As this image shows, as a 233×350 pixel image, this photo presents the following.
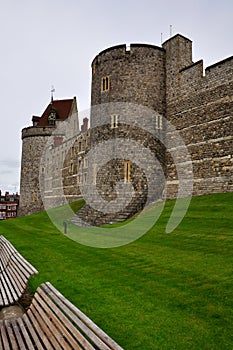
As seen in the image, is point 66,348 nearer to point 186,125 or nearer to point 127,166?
point 127,166

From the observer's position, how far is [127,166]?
20.1m

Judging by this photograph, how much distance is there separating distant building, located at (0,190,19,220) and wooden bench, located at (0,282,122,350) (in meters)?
75.4

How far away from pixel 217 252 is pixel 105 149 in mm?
13109

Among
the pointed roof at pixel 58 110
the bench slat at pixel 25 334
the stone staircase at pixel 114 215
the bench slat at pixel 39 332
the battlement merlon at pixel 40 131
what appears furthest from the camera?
the pointed roof at pixel 58 110

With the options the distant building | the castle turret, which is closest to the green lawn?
the castle turret

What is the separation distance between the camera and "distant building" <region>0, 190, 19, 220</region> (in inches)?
3059

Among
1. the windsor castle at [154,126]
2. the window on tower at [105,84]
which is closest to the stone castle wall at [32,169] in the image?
the windsor castle at [154,126]

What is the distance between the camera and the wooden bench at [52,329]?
14.4 feet

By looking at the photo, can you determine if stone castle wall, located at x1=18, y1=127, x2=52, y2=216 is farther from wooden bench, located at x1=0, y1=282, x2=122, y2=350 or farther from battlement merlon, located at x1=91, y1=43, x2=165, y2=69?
wooden bench, located at x1=0, y1=282, x2=122, y2=350

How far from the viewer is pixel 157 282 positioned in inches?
287

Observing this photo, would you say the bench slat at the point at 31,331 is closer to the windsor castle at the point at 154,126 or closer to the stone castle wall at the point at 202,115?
the windsor castle at the point at 154,126

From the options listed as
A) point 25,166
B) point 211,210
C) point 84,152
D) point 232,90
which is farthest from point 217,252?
point 25,166

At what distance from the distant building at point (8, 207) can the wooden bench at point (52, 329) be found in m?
75.4

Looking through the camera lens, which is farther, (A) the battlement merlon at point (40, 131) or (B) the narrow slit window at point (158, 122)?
(A) the battlement merlon at point (40, 131)
